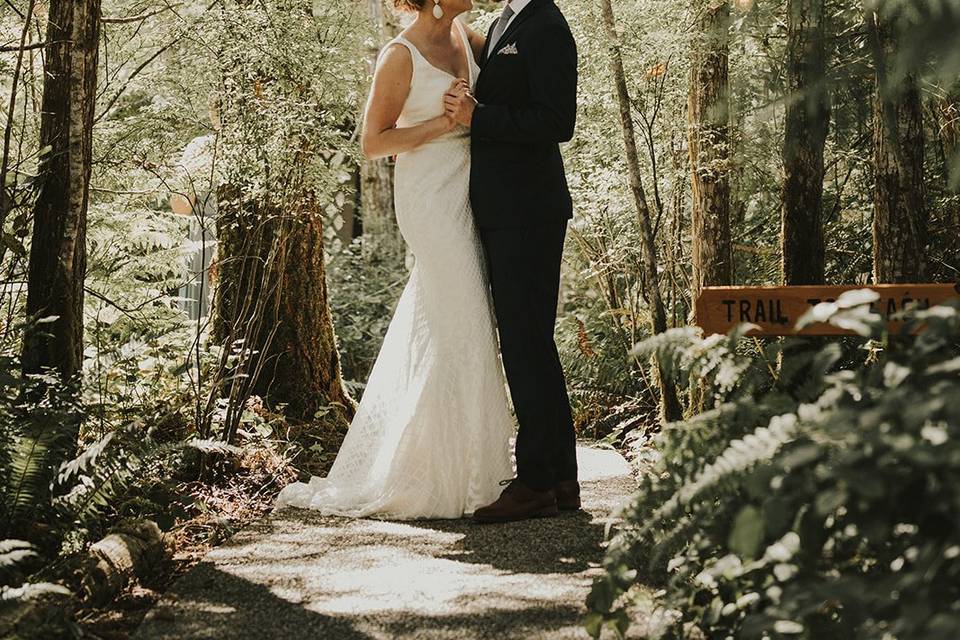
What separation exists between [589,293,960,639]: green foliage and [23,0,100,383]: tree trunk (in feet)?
9.84

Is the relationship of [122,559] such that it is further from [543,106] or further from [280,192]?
[280,192]

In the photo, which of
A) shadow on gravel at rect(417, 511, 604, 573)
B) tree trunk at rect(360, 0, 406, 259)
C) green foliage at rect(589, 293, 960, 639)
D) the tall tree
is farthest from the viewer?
tree trunk at rect(360, 0, 406, 259)

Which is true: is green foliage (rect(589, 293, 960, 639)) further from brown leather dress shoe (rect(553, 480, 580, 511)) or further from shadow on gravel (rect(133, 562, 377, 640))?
brown leather dress shoe (rect(553, 480, 580, 511))

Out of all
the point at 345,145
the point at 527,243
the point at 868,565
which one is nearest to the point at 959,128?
the point at 527,243

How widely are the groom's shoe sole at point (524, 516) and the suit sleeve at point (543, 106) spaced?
165cm

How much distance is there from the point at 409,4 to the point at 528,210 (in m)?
1.14

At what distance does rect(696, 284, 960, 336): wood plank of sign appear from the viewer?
3.71 m

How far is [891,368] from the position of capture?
90.2 inches

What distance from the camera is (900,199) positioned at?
5.08m

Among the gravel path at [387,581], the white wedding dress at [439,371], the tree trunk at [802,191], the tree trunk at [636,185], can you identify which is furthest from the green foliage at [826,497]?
the tree trunk at [636,185]

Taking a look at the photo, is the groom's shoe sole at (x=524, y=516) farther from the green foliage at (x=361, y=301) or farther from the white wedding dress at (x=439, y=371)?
the green foliage at (x=361, y=301)

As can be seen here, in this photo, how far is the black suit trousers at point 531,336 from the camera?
498cm

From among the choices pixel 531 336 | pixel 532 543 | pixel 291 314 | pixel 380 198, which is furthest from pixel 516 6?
pixel 380 198

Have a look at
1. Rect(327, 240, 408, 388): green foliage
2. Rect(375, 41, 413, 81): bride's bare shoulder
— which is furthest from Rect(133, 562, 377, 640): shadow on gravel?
Rect(327, 240, 408, 388): green foliage
